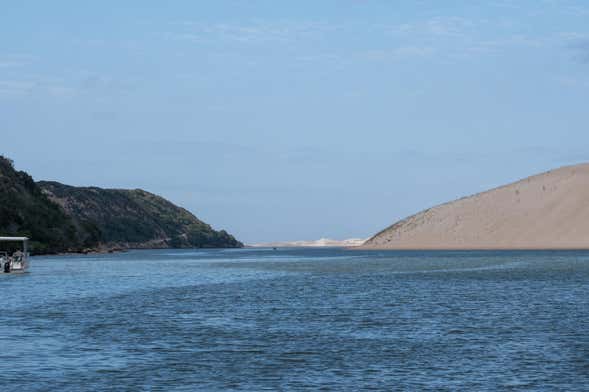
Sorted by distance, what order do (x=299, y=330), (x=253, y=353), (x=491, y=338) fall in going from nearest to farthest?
(x=253, y=353) < (x=491, y=338) < (x=299, y=330)

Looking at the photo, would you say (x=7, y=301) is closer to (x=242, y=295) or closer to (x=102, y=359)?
(x=242, y=295)

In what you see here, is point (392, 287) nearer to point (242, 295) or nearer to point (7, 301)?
point (242, 295)

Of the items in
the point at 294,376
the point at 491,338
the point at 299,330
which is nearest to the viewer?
the point at 294,376

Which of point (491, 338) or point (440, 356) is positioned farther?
point (491, 338)

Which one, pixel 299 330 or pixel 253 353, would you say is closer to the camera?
pixel 253 353

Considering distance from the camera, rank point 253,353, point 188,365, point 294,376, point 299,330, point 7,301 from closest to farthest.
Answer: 1. point 294,376
2. point 188,365
3. point 253,353
4. point 299,330
5. point 7,301

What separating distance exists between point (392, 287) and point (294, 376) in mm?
49672

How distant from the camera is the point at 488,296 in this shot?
219 ft

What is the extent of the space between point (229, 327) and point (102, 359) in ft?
39.0

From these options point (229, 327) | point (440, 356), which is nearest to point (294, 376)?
point (440, 356)

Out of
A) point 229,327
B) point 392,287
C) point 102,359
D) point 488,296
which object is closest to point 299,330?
point 229,327

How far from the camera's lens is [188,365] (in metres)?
33.5

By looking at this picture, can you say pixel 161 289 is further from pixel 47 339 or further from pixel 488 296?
pixel 47 339

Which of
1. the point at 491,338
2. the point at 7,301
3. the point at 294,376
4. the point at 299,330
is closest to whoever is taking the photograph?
the point at 294,376
